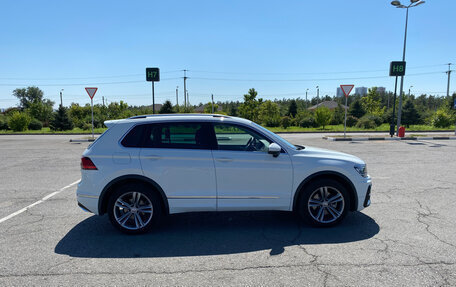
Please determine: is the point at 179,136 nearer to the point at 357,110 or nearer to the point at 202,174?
the point at 202,174

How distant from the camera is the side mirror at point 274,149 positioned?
3.87m

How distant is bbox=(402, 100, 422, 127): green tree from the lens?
103 feet

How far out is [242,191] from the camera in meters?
3.98

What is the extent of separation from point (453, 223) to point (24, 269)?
5.95 meters

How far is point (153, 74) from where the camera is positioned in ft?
61.1

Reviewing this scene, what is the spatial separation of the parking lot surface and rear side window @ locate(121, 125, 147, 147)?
1.33 m

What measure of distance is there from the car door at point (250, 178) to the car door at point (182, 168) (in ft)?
0.48

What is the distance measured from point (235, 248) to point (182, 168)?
50.6 inches

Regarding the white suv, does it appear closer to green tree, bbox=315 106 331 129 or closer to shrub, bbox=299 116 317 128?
green tree, bbox=315 106 331 129

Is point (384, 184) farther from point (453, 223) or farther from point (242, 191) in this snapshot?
point (242, 191)

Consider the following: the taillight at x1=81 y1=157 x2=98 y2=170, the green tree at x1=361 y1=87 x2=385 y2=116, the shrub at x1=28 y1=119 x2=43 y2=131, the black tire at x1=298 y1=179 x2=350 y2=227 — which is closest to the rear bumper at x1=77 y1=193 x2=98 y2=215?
the taillight at x1=81 y1=157 x2=98 y2=170

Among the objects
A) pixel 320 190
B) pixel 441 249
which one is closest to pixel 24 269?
pixel 320 190

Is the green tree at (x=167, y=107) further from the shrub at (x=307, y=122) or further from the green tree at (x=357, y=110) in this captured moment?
the green tree at (x=357, y=110)

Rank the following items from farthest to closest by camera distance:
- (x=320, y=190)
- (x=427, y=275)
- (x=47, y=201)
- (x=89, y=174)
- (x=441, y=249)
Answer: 1. (x=47, y=201)
2. (x=320, y=190)
3. (x=89, y=174)
4. (x=441, y=249)
5. (x=427, y=275)
